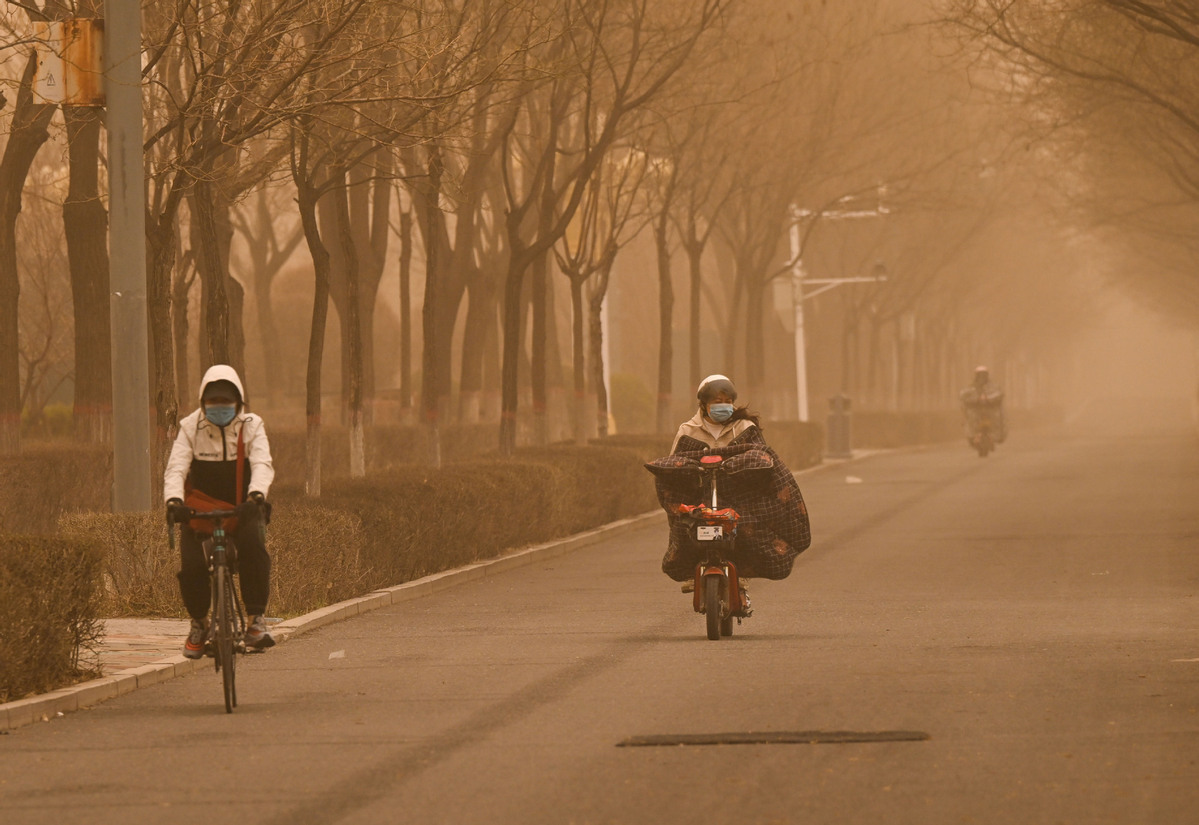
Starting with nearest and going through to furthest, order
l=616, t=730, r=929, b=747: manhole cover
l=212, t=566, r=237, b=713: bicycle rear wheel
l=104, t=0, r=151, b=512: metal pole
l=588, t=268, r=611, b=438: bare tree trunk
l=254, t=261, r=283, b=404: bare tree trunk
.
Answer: l=616, t=730, r=929, b=747: manhole cover → l=212, t=566, r=237, b=713: bicycle rear wheel → l=104, t=0, r=151, b=512: metal pole → l=588, t=268, r=611, b=438: bare tree trunk → l=254, t=261, r=283, b=404: bare tree trunk

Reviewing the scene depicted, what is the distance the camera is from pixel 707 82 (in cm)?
3025

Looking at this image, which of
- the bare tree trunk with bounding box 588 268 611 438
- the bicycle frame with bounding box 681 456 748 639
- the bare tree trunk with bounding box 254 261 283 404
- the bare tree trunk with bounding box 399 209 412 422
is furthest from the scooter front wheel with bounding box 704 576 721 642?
the bare tree trunk with bounding box 254 261 283 404

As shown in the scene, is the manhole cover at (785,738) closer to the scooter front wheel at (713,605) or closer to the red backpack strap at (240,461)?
the red backpack strap at (240,461)

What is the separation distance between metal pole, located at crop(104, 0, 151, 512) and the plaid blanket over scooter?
3.89m

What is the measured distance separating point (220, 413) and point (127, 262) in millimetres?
4451

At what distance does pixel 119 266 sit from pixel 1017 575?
801 centimetres

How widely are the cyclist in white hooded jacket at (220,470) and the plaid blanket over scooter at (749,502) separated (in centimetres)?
316

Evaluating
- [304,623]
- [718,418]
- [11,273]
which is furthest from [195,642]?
[11,273]

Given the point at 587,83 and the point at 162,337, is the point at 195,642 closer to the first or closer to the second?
the point at 162,337

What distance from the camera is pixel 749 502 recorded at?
12.9 m

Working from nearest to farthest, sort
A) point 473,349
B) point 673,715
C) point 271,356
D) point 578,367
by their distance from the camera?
point 673,715
point 578,367
point 473,349
point 271,356

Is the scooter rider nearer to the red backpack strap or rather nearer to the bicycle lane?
the bicycle lane

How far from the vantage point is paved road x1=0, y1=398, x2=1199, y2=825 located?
290 inches

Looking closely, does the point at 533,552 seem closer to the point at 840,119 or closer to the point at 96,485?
the point at 96,485
